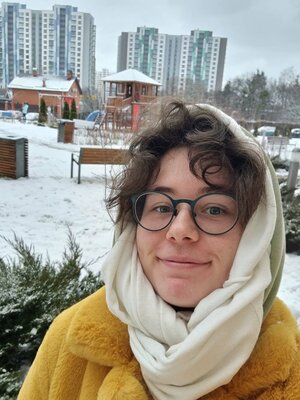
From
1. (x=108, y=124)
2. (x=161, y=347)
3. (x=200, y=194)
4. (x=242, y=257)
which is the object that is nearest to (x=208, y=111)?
(x=200, y=194)

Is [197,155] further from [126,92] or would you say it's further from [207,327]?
[126,92]

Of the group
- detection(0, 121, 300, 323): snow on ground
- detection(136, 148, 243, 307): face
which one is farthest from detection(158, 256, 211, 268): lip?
detection(0, 121, 300, 323): snow on ground

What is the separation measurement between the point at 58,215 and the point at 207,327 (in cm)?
551

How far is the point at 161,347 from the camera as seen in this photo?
0.90 m

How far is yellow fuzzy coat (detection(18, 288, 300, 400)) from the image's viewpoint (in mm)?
883

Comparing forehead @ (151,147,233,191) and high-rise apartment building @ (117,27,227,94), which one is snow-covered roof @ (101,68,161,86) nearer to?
forehead @ (151,147,233,191)

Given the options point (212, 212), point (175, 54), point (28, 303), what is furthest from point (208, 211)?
point (175, 54)

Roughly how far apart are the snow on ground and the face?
2.05 meters

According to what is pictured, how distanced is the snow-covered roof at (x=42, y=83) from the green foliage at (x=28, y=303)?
3954cm

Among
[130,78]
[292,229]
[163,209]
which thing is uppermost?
[130,78]

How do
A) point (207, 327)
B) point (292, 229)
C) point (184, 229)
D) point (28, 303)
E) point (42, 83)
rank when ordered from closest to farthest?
1. point (207, 327)
2. point (184, 229)
3. point (28, 303)
4. point (292, 229)
5. point (42, 83)

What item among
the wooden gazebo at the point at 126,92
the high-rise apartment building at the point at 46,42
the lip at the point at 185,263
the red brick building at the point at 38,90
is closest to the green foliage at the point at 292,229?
the lip at the point at 185,263

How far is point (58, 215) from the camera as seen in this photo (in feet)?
19.9

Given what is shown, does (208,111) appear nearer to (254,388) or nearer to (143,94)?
(254,388)
